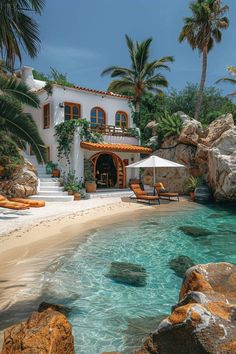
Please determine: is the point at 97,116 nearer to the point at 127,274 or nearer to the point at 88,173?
the point at 88,173

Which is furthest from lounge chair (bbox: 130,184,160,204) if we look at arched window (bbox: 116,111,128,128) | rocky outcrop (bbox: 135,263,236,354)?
rocky outcrop (bbox: 135,263,236,354)

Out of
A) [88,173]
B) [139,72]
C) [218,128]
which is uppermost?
[139,72]

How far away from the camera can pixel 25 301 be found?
5.49 metres

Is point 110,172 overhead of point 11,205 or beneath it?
overhead

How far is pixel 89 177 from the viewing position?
68.3 ft

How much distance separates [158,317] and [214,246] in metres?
5.30

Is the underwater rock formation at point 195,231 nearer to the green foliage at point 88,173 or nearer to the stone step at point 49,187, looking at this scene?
→ the stone step at point 49,187

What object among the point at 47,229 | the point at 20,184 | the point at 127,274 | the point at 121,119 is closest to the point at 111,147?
the point at 121,119

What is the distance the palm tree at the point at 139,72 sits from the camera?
26672 mm

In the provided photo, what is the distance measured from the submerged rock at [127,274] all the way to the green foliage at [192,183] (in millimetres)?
14295

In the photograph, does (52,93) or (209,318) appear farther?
(52,93)

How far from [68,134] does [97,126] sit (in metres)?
3.16

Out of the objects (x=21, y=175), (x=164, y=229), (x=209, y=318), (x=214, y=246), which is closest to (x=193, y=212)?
(x=164, y=229)

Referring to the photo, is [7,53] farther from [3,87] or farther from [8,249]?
[8,249]
